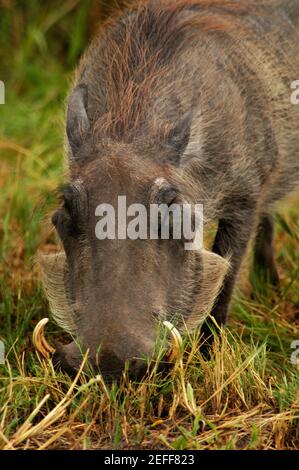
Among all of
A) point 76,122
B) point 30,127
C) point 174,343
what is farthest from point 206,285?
point 30,127

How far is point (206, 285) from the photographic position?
11.7ft

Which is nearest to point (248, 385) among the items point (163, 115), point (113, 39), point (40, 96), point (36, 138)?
point (163, 115)

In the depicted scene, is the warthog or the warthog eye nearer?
the warthog

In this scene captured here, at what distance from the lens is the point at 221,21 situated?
4.17m

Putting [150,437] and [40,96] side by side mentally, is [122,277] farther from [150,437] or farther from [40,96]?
[40,96]

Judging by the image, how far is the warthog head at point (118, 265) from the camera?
3.01m

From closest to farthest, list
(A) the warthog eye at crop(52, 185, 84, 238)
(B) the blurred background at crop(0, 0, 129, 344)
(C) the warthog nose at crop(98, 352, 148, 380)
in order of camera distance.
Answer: (C) the warthog nose at crop(98, 352, 148, 380), (A) the warthog eye at crop(52, 185, 84, 238), (B) the blurred background at crop(0, 0, 129, 344)

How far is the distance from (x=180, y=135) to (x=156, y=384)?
2.68ft

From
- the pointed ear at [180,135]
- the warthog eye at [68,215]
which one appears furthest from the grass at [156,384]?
the pointed ear at [180,135]

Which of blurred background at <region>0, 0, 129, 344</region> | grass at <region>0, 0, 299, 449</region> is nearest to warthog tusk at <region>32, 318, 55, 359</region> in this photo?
grass at <region>0, 0, 299, 449</region>

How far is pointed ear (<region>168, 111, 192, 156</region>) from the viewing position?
3438mm

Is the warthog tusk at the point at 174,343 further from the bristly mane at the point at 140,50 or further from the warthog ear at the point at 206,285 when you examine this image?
the bristly mane at the point at 140,50

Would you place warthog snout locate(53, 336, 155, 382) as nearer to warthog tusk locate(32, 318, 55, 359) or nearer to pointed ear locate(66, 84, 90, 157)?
warthog tusk locate(32, 318, 55, 359)

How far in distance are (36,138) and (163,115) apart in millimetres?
2653
